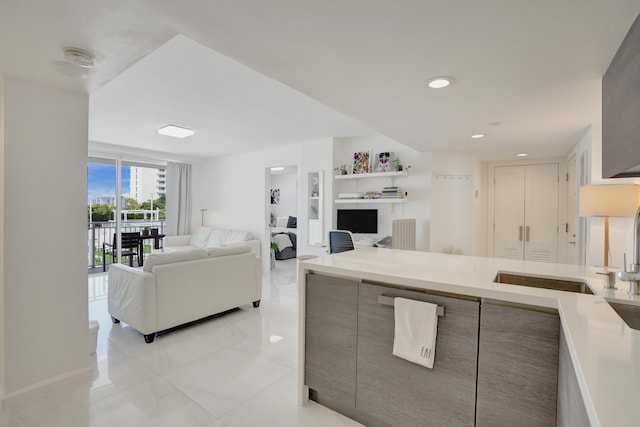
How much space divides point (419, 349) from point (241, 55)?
1853 millimetres

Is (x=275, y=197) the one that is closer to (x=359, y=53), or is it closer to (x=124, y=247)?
(x=124, y=247)

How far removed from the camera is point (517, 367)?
1370mm

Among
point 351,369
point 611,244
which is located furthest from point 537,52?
point 611,244

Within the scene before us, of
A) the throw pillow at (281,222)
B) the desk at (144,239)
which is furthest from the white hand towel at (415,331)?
the throw pillow at (281,222)

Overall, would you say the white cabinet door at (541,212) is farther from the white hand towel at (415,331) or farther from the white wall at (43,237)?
the white wall at (43,237)

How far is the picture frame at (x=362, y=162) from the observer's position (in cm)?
515

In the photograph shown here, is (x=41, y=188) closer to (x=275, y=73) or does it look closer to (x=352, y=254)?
(x=275, y=73)

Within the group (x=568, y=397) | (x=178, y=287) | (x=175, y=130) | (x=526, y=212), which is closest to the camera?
(x=568, y=397)

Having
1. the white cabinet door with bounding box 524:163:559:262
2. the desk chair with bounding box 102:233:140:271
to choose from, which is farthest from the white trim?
the white cabinet door with bounding box 524:163:559:262

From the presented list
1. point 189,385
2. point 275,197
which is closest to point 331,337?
point 189,385

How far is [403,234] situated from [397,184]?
2.87ft

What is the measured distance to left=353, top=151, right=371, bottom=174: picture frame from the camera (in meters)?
5.15

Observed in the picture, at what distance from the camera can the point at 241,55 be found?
174 centimetres

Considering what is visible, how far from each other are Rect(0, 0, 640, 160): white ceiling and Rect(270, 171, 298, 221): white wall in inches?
239
